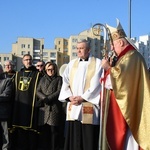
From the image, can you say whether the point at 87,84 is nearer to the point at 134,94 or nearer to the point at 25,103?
the point at 134,94

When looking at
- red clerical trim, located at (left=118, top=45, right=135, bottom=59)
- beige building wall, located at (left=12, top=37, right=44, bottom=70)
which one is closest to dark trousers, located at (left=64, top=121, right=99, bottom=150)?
red clerical trim, located at (left=118, top=45, right=135, bottom=59)

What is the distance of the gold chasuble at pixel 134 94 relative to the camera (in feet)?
16.8

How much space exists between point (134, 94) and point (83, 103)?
109 centimetres

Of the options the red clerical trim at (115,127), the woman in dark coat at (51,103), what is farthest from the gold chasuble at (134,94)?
the woman in dark coat at (51,103)

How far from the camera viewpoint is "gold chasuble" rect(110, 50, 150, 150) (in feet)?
16.8

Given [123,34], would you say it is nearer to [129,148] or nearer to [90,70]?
[90,70]

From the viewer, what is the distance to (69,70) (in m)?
6.39

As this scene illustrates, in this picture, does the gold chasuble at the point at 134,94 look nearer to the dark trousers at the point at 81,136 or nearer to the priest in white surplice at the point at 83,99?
the priest in white surplice at the point at 83,99

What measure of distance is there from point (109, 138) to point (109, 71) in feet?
3.10

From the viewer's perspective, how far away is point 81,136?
6070 mm

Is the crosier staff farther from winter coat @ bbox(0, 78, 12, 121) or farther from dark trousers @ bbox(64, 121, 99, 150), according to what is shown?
winter coat @ bbox(0, 78, 12, 121)

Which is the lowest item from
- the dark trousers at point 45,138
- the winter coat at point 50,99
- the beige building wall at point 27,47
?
the dark trousers at point 45,138

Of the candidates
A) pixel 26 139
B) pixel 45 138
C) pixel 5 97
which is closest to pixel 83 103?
pixel 5 97

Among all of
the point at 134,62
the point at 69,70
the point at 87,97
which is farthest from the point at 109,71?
the point at 69,70
